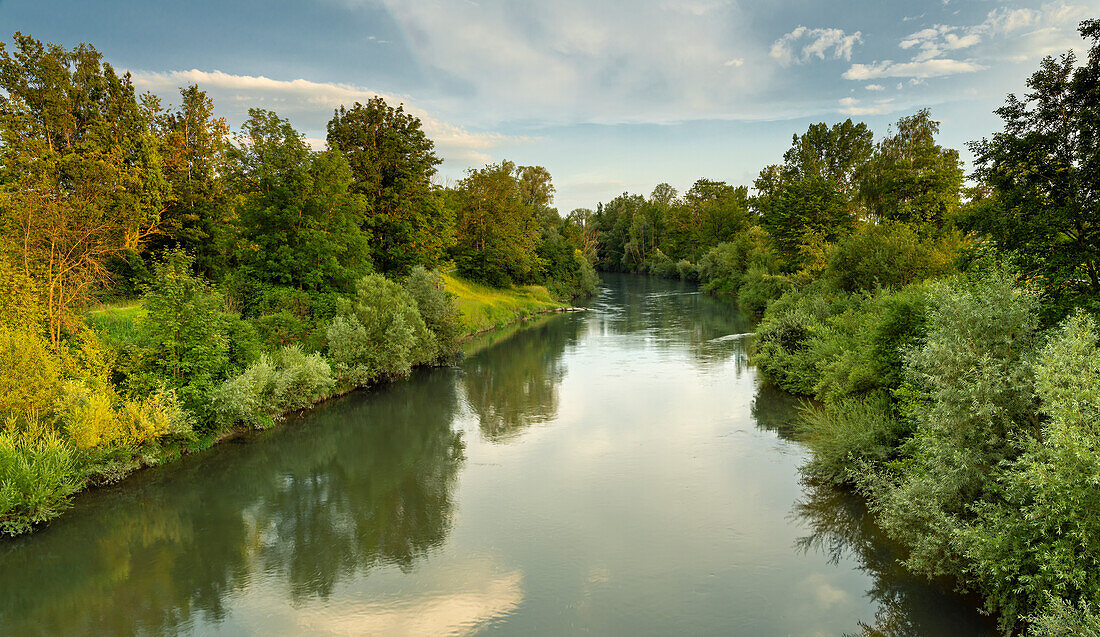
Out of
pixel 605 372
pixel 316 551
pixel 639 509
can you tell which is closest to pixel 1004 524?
pixel 639 509

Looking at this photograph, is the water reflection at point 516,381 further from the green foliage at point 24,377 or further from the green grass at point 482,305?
the green foliage at point 24,377

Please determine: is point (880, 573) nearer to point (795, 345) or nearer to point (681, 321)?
point (795, 345)

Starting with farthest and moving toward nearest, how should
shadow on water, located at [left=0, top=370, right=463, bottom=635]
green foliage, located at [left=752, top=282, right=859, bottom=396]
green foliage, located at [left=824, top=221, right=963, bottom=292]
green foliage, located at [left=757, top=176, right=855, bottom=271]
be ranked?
1. green foliage, located at [left=757, top=176, right=855, bottom=271]
2. green foliage, located at [left=824, top=221, right=963, bottom=292]
3. green foliage, located at [left=752, top=282, right=859, bottom=396]
4. shadow on water, located at [left=0, top=370, right=463, bottom=635]

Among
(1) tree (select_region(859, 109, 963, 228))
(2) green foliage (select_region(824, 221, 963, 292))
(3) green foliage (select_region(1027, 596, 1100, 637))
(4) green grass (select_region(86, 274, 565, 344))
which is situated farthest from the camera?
(1) tree (select_region(859, 109, 963, 228))

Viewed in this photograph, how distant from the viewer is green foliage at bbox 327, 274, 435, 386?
97.3 ft

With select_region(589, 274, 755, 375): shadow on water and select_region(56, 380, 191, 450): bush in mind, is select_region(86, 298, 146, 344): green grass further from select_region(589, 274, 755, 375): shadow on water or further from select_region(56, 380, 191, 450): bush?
select_region(589, 274, 755, 375): shadow on water

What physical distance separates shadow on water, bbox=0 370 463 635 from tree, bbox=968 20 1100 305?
1581cm

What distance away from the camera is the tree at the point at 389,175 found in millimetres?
41656

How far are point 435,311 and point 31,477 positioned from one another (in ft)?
77.1

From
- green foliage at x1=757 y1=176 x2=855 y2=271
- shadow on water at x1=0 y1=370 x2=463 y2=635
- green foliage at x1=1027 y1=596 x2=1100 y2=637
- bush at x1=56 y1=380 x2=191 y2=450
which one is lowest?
shadow on water at x1=0 y1=370 x2=463 y2=635

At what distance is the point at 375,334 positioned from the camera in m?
31.6

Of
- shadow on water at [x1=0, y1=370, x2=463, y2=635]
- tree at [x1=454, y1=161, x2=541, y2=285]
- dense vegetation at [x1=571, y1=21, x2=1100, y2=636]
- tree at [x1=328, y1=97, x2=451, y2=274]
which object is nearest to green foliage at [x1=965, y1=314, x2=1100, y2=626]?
dense vegetation at [x1=571, y1=21, x2=1100, y2=636]

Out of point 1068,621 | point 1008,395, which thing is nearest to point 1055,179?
point 1008,395

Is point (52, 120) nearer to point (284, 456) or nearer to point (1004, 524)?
point (284, 456)
